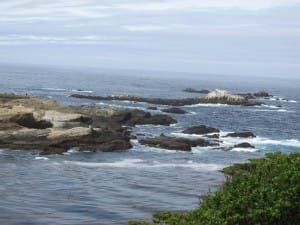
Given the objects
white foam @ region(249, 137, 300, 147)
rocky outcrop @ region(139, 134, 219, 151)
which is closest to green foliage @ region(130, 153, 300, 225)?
rocky outcrop @ region(139, 134, 219, 151)

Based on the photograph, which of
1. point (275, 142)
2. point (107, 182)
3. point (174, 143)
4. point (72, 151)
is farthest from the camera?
point (275, 142)

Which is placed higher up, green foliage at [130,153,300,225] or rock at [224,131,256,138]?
green foliage at [130,153,300,225]

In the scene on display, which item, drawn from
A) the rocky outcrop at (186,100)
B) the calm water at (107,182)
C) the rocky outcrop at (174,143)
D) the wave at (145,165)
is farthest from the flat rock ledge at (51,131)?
the rocky outcrop at (186,100)

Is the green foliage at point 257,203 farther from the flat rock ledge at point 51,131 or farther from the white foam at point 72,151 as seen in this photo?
the flat rock ledge at point 51,131

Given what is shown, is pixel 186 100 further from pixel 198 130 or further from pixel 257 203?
pixel 257 203

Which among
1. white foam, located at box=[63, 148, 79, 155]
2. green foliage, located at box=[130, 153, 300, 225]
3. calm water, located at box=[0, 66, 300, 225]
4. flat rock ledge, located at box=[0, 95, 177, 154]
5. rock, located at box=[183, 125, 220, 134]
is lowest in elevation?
calm water, located at box=[0, 66, 300, 225]

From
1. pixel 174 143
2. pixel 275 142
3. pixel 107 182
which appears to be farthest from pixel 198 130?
pixel 107 182

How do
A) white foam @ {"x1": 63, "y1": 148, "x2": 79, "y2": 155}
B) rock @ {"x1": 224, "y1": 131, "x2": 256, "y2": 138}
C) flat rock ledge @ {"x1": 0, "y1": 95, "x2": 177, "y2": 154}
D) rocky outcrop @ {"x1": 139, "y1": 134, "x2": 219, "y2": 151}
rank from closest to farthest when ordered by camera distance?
white foam @ {"x1": 63, "y1": 148, "x2": 79, "y2": 155} → flat rock ledge @ {"x1": 0, "y1": 95, "x2": 177, "y2": 154} → rocky outcrop @ {"x1": 139, "y1": 134, "x2": 219, "y2": 151} → rock @ {"x1": 224, "y1": 131, "x2": 256, "y2": 138}

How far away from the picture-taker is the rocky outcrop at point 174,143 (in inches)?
2103

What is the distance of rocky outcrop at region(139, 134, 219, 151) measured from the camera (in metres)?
53.4

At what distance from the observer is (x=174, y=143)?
5412 centimetres

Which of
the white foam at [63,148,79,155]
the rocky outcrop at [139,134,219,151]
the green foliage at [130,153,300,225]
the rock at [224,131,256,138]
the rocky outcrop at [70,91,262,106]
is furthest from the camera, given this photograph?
the rocky outcrop at [70,91,262,106]

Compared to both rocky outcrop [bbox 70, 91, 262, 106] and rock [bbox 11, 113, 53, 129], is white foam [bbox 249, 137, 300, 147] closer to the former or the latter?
rock [bbox 11, 113, 53, 129]

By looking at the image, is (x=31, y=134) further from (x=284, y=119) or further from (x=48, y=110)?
(x=284, y=119)
